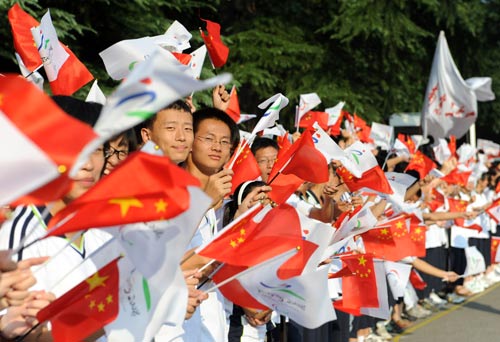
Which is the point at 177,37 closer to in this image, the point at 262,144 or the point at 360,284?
the point at 262,144

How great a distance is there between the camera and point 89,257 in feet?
10.1

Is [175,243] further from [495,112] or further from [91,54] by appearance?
[495,112]

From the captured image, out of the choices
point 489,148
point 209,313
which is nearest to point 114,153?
point 209,313

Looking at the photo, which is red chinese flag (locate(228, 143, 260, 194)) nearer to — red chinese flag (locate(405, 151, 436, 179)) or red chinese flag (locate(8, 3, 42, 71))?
red chinese flag (locate(8, 3, 42, 71))

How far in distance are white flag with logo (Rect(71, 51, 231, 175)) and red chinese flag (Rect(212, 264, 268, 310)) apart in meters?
1.41

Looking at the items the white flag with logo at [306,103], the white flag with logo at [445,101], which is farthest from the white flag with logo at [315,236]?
the white flag with logo at [445,101]

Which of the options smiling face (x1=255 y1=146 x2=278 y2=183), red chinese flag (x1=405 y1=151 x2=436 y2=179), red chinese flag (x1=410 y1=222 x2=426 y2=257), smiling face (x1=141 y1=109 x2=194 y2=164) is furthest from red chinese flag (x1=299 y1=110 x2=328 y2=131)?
smiling face (x1=141 y1=109 x2=194 y2=164)

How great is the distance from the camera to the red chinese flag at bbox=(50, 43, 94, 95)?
5.88 metres

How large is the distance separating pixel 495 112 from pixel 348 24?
15.1 meters

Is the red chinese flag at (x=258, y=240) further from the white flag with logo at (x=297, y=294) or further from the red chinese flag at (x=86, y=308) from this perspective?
the red chinese flag at (x=86, y=308)

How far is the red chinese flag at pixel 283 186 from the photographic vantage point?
5.22 meters

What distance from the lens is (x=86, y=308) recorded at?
2926mm

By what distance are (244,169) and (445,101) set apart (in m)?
13.2

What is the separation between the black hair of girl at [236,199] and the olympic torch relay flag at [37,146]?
9.44 feet
